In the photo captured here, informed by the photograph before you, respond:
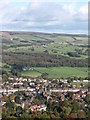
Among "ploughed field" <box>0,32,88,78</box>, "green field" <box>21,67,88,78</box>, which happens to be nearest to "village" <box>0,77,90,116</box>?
"green field" <box>21,67,88,78</box>

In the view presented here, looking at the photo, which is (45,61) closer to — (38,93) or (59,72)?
(59,72)

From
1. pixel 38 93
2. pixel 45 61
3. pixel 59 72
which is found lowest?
pixel 38 93

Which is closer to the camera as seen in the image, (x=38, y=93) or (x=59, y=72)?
(x=38, y=93)

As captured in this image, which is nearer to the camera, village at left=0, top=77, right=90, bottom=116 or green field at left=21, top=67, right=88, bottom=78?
village at left=0, top=77, right=90, bottom=116

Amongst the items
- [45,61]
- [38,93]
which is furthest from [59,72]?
[38,93]

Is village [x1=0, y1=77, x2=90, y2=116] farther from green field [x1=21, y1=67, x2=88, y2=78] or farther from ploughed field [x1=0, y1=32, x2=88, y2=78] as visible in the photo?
ploughed field [x1=0, y1=32, x2=88, y2=78]

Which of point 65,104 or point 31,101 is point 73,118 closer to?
point 65,104

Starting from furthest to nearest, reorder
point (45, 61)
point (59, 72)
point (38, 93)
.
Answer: point (45, 61) < point (59, 72) < point (38, 93)

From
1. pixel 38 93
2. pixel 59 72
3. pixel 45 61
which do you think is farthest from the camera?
pixel 45 61

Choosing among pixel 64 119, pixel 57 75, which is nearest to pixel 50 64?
pixel 57 75
